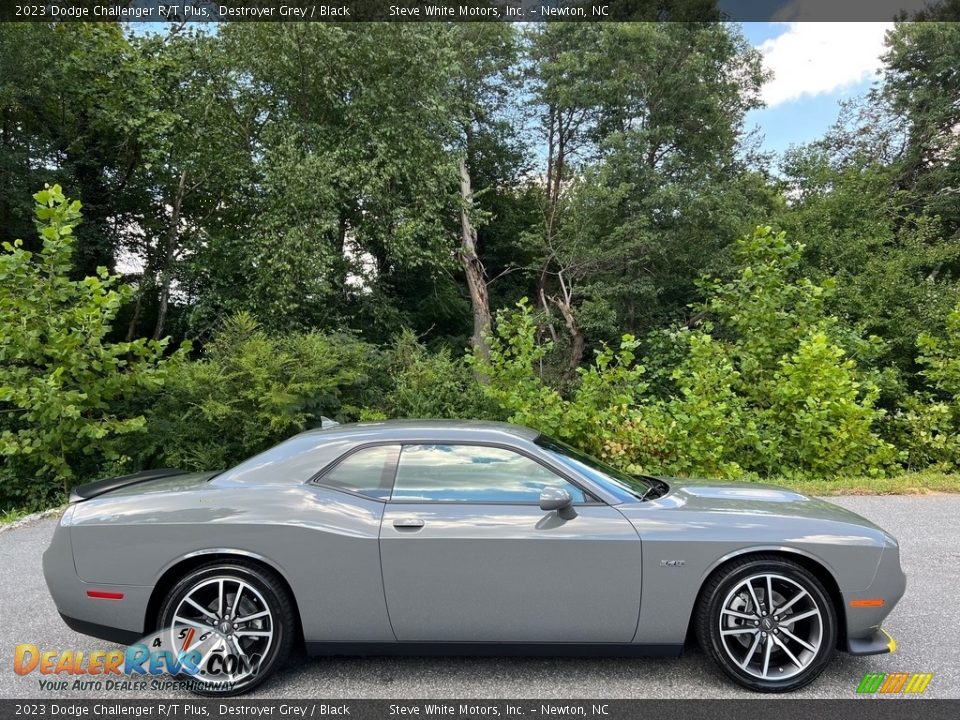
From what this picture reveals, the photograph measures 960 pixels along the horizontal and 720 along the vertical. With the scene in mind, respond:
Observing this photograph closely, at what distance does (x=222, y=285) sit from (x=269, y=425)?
7.56m

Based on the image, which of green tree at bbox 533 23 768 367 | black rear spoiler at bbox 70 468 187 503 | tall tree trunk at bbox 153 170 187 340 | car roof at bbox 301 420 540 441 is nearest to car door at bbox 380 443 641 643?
car roof at bbox 301 420 540 441

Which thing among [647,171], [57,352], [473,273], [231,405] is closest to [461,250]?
[473,273]

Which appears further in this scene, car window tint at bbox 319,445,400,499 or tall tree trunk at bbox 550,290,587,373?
tall tree trunk at bbox 550,290,587,373

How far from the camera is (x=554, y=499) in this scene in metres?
3.17

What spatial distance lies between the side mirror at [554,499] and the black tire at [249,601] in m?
1.43

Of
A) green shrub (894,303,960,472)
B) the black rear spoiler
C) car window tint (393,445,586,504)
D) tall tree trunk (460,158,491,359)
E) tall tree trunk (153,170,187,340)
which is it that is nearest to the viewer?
car window tint (393,445,586,504)

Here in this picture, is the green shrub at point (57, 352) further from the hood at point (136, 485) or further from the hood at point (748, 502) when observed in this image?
the hood at point (748, 502)

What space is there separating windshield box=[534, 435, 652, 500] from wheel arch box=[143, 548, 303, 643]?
5.15ft

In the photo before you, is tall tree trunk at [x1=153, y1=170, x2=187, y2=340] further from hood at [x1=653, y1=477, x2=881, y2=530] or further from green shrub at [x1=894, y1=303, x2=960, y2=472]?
green shrub at [x1=894, y1=303, x2=960, y2=472]

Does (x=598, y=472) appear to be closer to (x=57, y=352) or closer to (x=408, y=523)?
(x=408, y=523)

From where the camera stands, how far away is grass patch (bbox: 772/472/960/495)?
7602 millimetres

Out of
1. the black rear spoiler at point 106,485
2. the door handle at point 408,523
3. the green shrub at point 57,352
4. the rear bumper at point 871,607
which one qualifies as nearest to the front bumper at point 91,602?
the black rear spoiler at point 106,485

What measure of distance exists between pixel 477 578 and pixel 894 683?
7.27 ft

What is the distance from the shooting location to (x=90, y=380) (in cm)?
781
